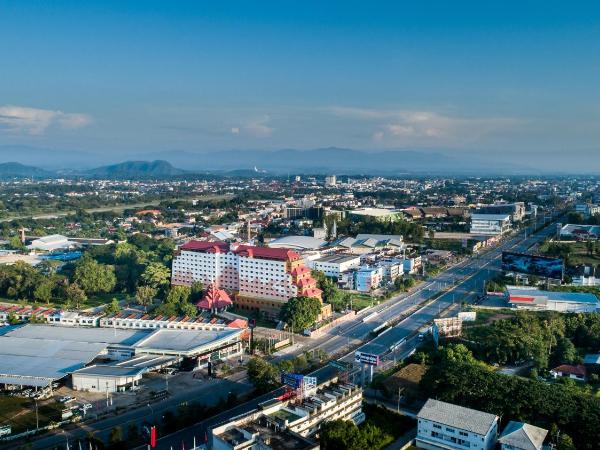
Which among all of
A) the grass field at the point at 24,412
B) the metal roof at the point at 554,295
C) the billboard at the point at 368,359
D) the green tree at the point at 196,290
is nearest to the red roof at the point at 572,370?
the billboard at the point at 368,359

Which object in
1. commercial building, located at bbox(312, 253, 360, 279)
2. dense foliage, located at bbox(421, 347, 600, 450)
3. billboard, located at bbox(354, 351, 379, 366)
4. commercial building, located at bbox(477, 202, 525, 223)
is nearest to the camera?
dense foliage, located at bbox(421, 347, 600, 450)

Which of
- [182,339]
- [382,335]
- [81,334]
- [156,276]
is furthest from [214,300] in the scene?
[382,335]

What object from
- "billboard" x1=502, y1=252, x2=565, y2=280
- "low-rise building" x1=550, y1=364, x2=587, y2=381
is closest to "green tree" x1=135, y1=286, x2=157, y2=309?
"low-rise building" x1=550, y1=364, x2=587, y2=381

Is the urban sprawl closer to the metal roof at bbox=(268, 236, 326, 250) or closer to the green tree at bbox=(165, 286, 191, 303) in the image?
the green tree at bbox=(165, 286, 191, 303)

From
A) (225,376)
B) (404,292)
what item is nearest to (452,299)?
(404,292)

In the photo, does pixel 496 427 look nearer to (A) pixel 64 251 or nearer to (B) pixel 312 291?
(B) pixel 312 291
